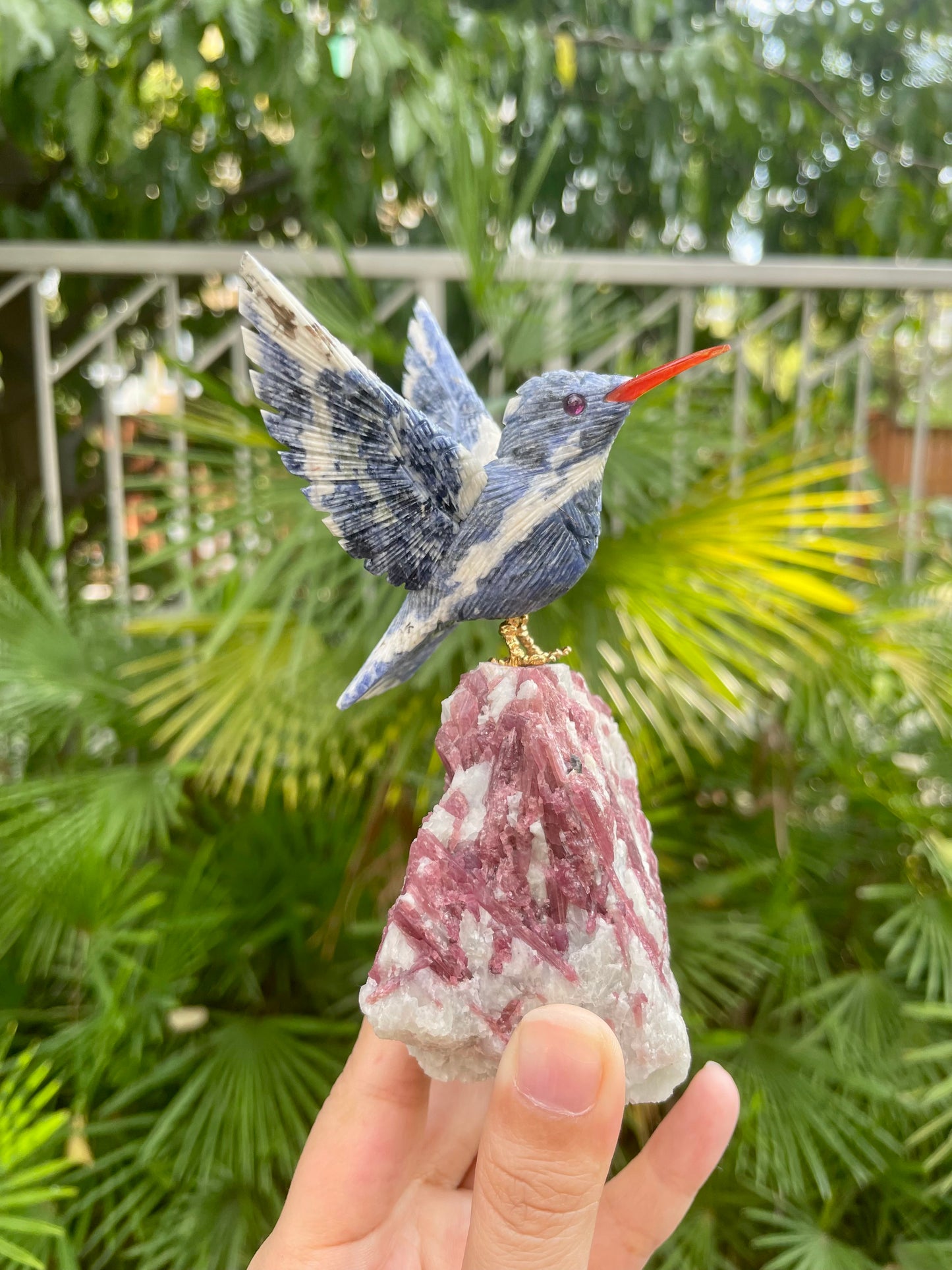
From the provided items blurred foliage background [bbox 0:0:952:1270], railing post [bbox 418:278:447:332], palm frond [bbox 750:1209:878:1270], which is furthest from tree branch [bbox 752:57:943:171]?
palm frond [bbox 750:1209:878:1270]

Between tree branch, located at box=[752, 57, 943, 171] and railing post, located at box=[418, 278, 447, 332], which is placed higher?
tree branch, located at box=[752, 57, 943, 171]

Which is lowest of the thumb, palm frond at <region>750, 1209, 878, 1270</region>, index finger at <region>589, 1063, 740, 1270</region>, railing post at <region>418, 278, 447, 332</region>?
palm frond at <region>750, 1209, 878, 1270</region>

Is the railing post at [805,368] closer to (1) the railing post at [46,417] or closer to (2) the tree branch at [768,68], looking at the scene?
(2) the tree branch at [768,68]

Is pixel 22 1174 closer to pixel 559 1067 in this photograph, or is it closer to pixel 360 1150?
pixel 360 1150

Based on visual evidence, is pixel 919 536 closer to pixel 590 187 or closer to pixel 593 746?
pixel 590 187

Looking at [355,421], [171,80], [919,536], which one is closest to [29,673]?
[355,421]

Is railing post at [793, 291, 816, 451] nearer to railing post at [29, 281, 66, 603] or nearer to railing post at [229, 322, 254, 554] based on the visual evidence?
railing post at [229, 322, 254, 554]

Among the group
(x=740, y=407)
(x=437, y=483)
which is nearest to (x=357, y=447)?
(x=437, y=483)
